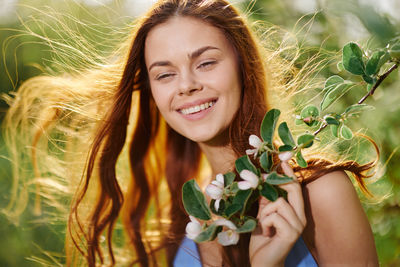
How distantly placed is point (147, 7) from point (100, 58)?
229 millimetres

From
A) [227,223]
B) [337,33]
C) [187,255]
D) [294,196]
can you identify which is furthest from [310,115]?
[187,255]

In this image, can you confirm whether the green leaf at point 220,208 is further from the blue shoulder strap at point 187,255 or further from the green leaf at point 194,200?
the blue shoulder strap at point 187,255

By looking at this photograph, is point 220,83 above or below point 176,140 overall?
above

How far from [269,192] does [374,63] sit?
0.29 m

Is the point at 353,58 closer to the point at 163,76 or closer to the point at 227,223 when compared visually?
the point at 227,223

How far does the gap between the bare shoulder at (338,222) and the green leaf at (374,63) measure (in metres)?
0.31

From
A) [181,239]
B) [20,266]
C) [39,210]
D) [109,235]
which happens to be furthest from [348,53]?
[20,266]

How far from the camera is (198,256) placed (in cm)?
131

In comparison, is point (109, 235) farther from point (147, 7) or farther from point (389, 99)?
point (389, 99)

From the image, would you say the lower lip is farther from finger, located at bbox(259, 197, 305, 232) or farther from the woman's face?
finger, located at bbox(259, 197, 305, 232)

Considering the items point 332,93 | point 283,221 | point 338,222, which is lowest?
point 338,222

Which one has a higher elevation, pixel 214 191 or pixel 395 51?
pixel 395 51

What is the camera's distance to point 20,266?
80.7 inches

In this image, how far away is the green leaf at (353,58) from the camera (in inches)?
31.1
